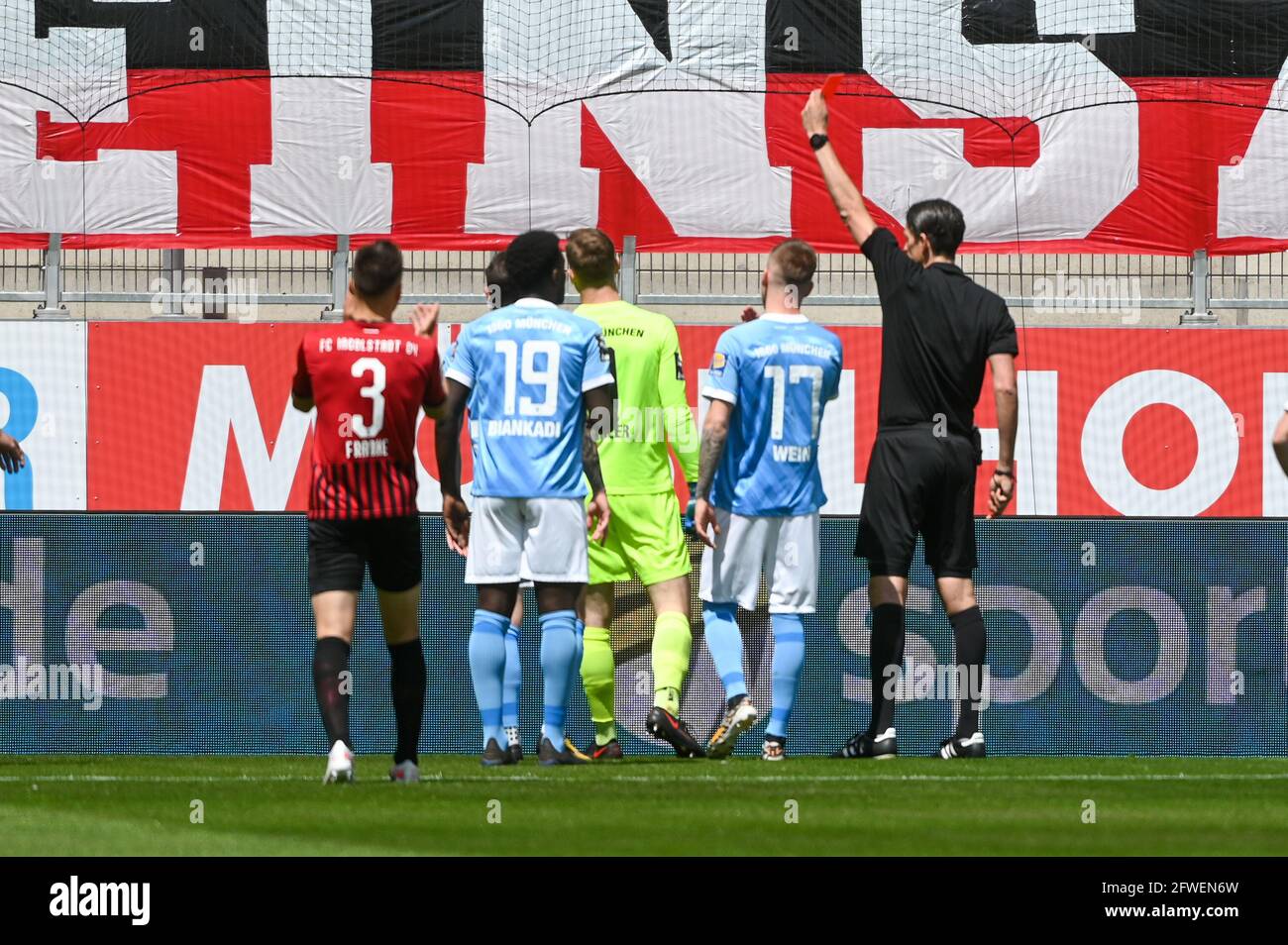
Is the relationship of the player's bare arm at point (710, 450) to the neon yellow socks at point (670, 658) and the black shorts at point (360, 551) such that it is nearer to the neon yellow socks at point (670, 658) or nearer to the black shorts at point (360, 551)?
the neon yellow socks at point (670, 658)

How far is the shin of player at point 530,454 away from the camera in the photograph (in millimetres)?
6922

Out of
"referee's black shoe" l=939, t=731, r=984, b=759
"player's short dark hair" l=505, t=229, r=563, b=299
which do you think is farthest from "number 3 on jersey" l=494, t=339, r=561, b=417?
"referee's black shoe" l=939, t=731, r=984, b=759

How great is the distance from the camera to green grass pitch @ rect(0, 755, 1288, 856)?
188 inches

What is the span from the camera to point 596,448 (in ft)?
23.2

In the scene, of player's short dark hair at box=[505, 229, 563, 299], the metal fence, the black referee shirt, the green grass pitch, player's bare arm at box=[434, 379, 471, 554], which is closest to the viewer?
the green grass pitch

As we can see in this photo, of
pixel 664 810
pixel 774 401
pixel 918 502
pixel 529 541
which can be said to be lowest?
pixel 664 810

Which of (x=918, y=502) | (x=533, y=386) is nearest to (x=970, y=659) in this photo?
(x=918, y=502)

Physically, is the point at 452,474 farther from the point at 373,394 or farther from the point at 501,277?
the point at 501,277

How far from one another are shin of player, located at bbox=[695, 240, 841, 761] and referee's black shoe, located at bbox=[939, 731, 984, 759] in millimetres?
590

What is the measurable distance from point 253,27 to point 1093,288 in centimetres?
578

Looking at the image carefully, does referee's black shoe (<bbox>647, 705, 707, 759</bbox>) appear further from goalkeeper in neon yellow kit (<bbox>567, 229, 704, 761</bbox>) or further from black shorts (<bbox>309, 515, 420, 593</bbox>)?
black shorts (<bbox>309, 515, 420, 593</bbox>)

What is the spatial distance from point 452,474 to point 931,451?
5.94 ft

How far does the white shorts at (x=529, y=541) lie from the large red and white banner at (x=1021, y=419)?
218 inches

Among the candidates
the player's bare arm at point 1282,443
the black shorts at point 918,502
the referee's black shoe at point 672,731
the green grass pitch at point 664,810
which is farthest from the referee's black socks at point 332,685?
the player's bare arm at point 1282,443
